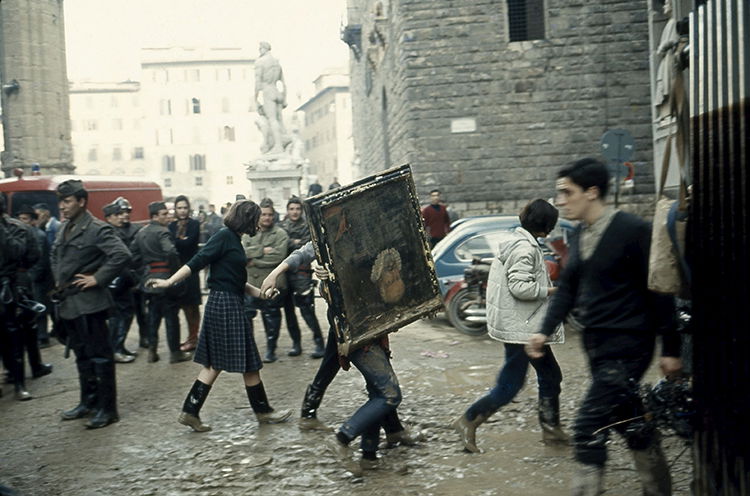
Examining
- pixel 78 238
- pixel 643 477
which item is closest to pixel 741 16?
pixel 643 477

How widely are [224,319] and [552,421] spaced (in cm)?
250

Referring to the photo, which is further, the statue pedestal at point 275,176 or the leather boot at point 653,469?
the statue pedestal at point 275,176

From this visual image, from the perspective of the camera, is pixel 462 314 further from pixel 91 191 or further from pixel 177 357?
pixel 91 191

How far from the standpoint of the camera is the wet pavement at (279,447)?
5.11m

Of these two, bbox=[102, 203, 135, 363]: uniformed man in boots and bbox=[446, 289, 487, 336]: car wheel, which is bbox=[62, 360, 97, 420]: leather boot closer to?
bbox=[102, 203, 135, 363]: uniformed man in boots

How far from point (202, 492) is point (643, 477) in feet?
8.62

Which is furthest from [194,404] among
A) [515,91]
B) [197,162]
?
[197,162]

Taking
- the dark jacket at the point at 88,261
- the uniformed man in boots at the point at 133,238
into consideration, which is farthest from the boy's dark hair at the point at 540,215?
the uniformed man in boots at the point at 133,238

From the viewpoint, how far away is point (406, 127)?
19.6m

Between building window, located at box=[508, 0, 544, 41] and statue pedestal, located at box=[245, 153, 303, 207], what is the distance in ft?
26.0

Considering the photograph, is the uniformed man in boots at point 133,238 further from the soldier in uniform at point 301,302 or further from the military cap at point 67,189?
the military cap at point 67,189

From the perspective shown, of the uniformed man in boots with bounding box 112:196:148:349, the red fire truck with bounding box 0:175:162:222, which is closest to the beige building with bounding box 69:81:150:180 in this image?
the red fire truck with bounding box 0:175:162:222

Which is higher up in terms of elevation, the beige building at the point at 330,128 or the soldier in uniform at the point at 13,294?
the beige building at the point at 330,128

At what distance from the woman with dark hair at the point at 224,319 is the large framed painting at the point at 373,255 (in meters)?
1.40
